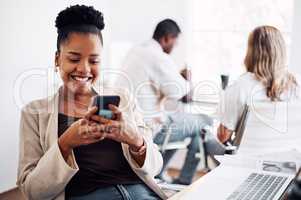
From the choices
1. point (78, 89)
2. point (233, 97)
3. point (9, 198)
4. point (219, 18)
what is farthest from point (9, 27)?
point (219, 18)

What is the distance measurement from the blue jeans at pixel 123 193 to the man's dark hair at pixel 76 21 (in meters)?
0.45

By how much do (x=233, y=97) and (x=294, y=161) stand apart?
2.26ft

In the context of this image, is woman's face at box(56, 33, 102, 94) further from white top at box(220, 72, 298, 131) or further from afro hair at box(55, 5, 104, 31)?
white top at box(220, 72, 298, 131)

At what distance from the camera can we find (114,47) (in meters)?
2.88

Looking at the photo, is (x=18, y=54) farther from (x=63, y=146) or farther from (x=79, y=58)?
(x=63, y=146)

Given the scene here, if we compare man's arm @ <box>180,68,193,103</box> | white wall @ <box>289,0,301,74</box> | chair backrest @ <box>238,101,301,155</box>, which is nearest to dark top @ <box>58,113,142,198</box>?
chair backrest @ <box>238,101,301,155</box>

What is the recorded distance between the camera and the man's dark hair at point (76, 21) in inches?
Answer: 43.6

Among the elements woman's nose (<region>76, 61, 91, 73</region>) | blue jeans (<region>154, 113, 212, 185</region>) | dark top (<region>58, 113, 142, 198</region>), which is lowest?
blue jeans (<region>154, 113, 212, 185</region>)

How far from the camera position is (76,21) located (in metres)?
1.11

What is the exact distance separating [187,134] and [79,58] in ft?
4.62

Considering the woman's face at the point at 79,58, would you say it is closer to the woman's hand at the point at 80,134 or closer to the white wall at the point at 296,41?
the woman's hand at the point at 80,134

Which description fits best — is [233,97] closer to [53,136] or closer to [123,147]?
[123,147]

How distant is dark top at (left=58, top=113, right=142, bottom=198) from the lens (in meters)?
1.10

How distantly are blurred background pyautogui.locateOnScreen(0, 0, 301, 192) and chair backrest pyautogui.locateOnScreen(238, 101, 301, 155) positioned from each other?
87 cm
